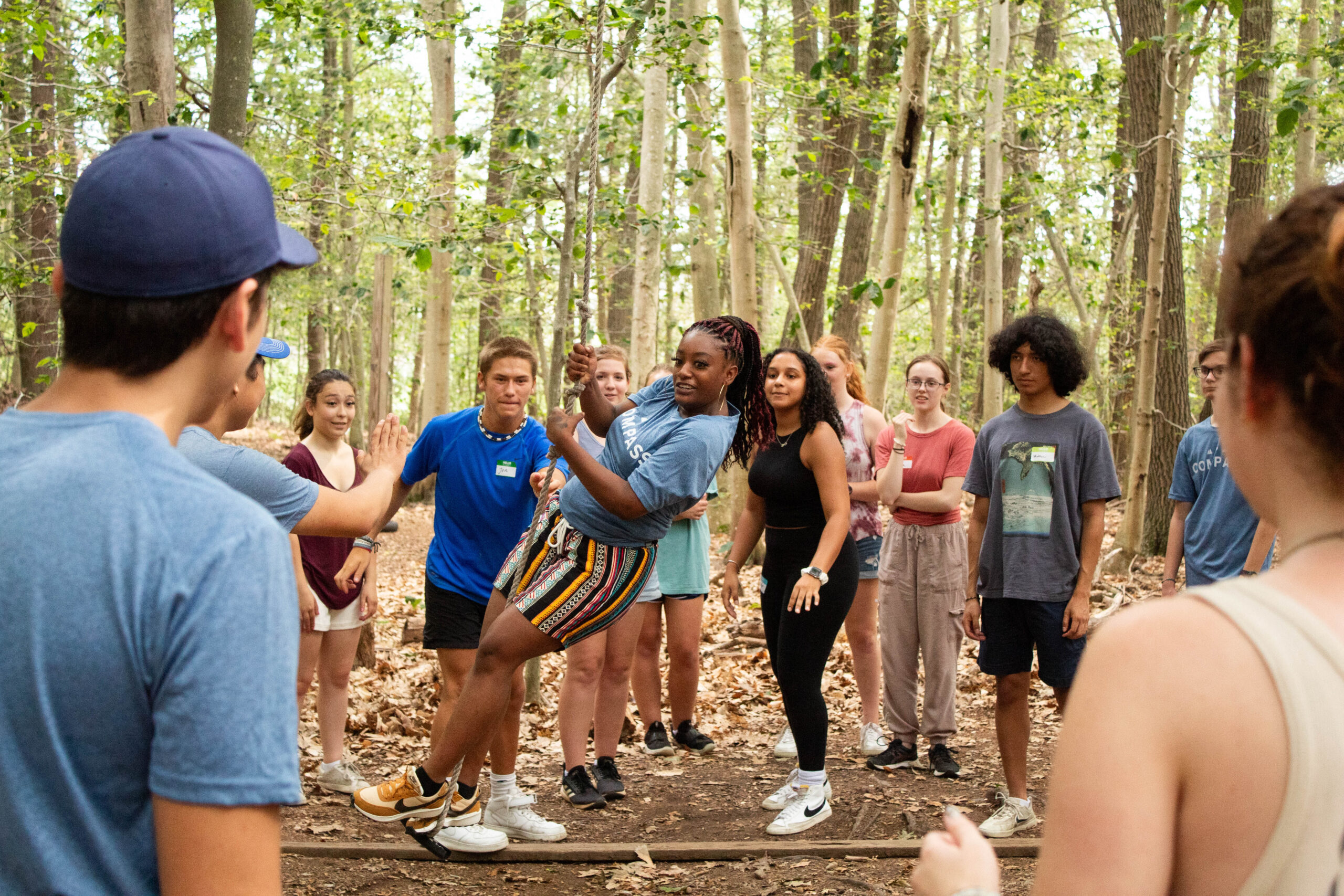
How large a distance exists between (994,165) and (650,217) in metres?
4.62

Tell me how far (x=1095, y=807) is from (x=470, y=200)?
372 inches

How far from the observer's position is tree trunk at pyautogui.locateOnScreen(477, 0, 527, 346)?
30.4 ft

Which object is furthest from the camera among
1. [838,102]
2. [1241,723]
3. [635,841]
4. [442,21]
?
[838,102]

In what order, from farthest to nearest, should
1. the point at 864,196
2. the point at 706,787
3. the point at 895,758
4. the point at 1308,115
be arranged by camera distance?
the point at 864,196 < the point at 1308,115 < the point at 895,758 < the point at 706,787

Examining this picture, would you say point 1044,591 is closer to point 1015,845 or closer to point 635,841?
point 1015,845

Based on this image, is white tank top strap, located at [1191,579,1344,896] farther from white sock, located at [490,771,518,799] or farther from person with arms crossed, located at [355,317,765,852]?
white sock, located at [490,771,518,799]

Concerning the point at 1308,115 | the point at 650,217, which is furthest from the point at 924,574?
the point at 1308,115

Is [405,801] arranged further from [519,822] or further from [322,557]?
[322,557]

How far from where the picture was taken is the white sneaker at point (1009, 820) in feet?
15.6

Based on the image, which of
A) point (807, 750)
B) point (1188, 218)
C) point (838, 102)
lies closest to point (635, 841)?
point (807, 750)

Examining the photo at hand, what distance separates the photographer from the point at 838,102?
34.6 ft

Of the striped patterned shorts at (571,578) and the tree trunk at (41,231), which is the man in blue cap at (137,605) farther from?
the tree trunk at (41,231)

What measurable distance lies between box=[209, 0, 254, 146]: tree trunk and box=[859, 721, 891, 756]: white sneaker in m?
4.73

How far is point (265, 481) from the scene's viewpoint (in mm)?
2551
